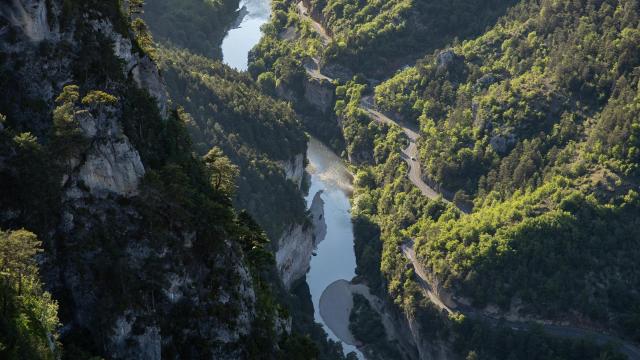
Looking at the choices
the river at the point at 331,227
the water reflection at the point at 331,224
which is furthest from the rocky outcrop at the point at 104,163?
the water reflection at the point at 331,224

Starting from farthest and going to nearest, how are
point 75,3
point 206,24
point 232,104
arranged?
point 206,24, point 232,104, point 75,3

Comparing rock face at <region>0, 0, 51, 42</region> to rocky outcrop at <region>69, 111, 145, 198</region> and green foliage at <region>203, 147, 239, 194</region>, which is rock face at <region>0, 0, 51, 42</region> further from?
green foliage at <region>203, 147, 239, 194</region>

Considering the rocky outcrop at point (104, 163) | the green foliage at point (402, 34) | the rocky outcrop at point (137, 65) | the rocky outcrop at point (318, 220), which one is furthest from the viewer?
the green foliage at point (402, 34)

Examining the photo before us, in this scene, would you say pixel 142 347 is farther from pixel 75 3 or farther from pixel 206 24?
pixel 206 24

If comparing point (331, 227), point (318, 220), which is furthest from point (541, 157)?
point (318, 220)

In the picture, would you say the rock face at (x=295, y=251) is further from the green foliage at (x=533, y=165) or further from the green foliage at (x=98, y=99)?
the green foliage at (x=98, y=99)

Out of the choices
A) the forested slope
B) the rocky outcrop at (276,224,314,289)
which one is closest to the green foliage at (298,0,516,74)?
the forested slope

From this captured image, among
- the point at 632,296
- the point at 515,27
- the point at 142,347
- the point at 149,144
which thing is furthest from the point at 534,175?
the point at 142,347
